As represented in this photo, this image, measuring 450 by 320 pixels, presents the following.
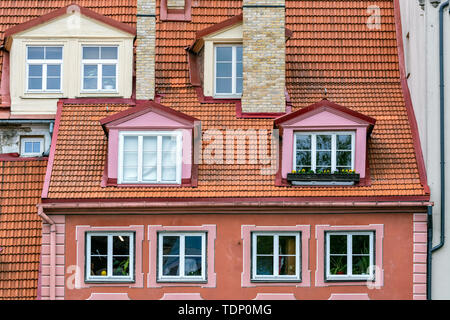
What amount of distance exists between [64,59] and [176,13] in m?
3.45

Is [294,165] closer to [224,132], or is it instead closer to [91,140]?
[224,132]

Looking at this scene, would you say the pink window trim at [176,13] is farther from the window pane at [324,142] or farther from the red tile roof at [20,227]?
the window pane at [324,142]

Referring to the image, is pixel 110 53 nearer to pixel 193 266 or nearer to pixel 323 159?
pixel 193 266

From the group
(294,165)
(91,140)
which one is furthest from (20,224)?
(294,165)

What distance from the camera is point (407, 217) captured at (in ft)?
62.8

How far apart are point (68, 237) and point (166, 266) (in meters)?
2.37

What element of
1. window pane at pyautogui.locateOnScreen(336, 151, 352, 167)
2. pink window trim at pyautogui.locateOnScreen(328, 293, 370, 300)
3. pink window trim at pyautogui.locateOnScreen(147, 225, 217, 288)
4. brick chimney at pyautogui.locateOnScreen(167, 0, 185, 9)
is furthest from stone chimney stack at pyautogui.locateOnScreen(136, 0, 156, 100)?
pink window trim at pyautogui.locateOnScreen(328, 293, 370, 300)

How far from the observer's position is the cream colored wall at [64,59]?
838 inches

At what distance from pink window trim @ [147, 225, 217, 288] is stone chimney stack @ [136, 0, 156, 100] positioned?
3.74 m

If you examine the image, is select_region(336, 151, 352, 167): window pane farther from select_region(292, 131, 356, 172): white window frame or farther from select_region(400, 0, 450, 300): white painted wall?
select_region(400, 0, 450, 300): white painted wall

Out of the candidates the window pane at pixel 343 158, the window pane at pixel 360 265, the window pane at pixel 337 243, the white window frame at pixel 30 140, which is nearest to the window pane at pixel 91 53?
the white window frame at pixel 30 140

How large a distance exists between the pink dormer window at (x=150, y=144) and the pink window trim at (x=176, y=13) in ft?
12.8

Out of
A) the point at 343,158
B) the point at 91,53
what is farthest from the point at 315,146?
the point at 91,53

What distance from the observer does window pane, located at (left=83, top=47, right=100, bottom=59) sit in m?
21.5
